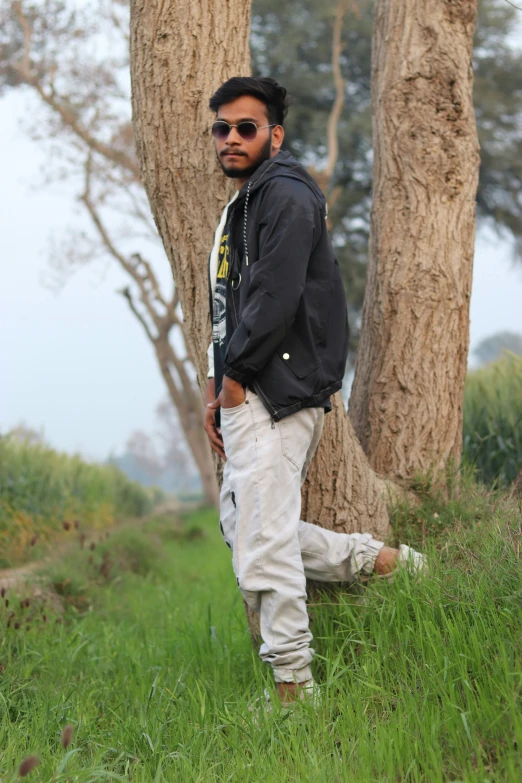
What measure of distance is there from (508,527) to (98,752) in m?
1.73

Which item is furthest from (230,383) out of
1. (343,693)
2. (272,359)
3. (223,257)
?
(343,693)

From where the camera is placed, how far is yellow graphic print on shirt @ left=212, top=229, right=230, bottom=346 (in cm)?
327

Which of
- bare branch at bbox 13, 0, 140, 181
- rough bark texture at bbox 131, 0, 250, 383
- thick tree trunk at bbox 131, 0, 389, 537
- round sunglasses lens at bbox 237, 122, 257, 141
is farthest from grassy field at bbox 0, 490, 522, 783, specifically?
bare branch at bbox 13, 0, 140, 181

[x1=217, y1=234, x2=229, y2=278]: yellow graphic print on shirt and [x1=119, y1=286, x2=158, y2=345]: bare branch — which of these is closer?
[x1=217, y1=234, x2=229, y2=278]: yellow graphic print on shirt

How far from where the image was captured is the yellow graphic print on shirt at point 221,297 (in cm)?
327

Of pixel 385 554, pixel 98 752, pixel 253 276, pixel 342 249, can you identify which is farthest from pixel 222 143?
pixel 342 249

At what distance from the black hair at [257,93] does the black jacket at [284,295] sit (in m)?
0.24

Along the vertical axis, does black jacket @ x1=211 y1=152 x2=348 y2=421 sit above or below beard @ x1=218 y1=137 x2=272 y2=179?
below

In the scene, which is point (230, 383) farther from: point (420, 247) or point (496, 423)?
point (496, 423)

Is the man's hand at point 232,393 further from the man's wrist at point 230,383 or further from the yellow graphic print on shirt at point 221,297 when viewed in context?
the yellow graphic print on shirt at point 221,297

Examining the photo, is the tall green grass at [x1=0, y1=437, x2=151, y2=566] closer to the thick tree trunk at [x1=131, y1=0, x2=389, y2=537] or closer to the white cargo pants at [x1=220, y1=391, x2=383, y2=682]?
the thick tree trunk at [x1=131, y1=0, x2=389, y2=537]

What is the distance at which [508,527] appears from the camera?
3227mm

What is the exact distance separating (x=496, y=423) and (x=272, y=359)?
4005mm

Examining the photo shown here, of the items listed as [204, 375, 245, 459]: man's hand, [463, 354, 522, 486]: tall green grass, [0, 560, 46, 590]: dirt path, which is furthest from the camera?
[463, 354, 522, 486]: tall green grass
